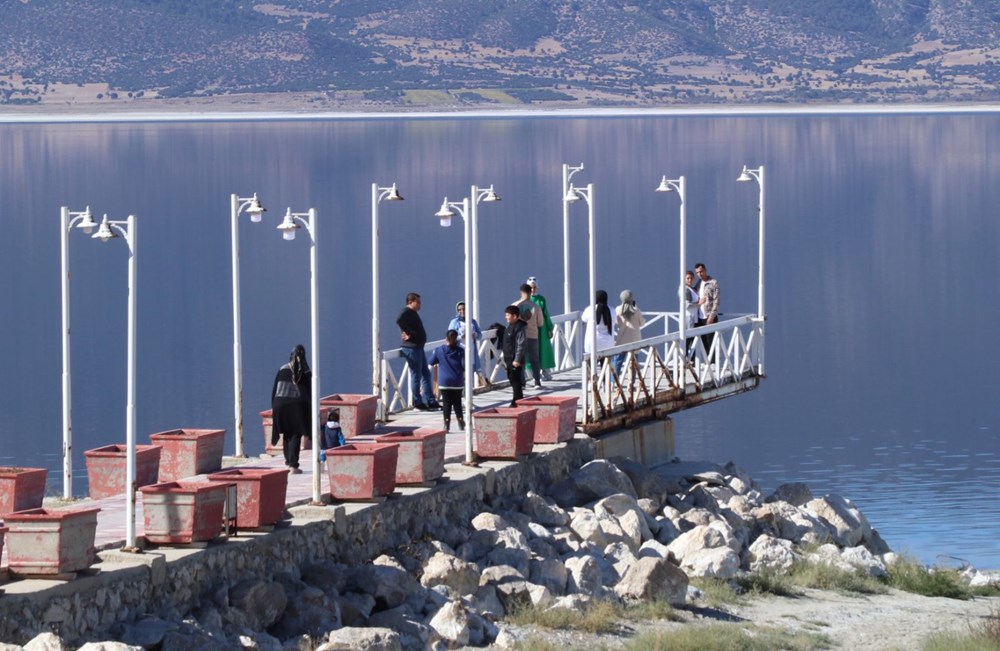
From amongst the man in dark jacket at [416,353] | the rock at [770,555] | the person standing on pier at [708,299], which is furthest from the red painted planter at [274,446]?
the person standing on pier at [708,299]

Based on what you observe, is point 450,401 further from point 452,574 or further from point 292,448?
point 452,574

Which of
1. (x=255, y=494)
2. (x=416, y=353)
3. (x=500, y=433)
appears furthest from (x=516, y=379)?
(x=255, y=494)

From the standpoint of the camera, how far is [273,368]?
42.7 metres

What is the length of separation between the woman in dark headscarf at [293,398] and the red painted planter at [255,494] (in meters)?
2.40

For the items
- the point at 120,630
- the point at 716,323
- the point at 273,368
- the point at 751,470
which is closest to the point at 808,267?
the point at 273,368

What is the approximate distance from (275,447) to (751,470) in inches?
469

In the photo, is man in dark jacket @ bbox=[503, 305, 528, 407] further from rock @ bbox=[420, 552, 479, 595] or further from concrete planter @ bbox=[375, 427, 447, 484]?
rock @ bbox=[420, 552, 479, 595]

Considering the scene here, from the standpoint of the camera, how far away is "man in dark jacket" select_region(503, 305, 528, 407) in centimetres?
2433

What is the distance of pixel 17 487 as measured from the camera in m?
17.9

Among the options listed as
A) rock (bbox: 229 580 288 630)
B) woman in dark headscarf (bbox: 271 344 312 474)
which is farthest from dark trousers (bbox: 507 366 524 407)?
rock (bbox: 229 580 288 630)

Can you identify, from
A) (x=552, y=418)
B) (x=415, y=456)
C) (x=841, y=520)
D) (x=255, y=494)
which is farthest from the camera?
(x=841, y=520)

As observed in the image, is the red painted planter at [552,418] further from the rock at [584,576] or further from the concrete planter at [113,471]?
the concrete planter at [113,471]

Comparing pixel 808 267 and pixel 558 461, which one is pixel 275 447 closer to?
pixel 558 461

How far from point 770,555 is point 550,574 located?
3.31 meters
